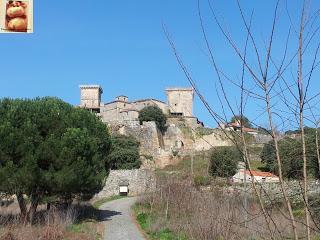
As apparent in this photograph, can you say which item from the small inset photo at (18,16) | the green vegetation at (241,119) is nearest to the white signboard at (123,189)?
the small inset photo at (18,16)

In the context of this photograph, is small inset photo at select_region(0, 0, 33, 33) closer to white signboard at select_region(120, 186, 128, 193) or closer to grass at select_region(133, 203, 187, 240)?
grass at select_region(133, 203, 187, 240)

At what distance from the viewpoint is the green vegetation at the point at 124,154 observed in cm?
4948

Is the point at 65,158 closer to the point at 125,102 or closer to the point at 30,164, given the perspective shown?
the point at 30,164

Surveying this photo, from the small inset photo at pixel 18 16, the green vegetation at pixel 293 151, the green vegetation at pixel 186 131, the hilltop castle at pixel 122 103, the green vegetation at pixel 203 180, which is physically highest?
the hilltop castle at pixel 122 103

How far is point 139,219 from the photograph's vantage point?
21.6m

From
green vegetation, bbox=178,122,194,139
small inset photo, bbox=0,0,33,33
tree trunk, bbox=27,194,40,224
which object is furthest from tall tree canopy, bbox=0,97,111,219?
green vegetation, bbox=178,122,194,139

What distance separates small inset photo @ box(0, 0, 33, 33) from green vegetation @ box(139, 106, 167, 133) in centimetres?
6323

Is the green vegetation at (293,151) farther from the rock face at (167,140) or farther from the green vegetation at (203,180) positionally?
the rock face at (167,140)

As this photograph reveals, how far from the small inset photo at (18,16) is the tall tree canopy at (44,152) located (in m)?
14.8

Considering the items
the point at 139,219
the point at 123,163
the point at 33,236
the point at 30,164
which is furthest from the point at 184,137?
the point at 33,236

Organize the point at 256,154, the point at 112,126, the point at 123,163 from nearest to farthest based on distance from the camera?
the point at 256,154 < the point at 123,163 < the point at 112,126

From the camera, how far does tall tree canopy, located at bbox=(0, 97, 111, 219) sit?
1773 centimetres

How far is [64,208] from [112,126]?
43419 millimetres

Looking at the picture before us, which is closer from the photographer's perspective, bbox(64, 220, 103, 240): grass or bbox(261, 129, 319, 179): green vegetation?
bbox(261, 129, 319, 179): green vegetation
